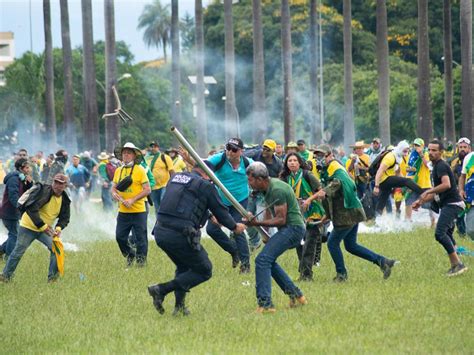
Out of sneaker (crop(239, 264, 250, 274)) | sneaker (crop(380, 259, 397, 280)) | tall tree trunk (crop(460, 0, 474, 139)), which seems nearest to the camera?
sneaker (crop(380, 259, 397, 280))

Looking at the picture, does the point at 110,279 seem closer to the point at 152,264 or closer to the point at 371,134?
the point at 152,264

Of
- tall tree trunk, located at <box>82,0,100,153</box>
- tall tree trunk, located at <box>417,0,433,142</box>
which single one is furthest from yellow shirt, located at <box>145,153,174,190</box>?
tall tree trunk, located at <box>82,0,100,153</box>

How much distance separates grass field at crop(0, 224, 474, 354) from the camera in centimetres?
1093

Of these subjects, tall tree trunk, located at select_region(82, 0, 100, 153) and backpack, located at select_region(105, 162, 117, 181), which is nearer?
backpack, located at select_region(105, 162, 117, 181)

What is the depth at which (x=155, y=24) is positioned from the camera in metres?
155

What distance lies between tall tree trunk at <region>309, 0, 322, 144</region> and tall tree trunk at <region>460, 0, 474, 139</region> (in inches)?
619

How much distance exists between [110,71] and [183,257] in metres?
27.5

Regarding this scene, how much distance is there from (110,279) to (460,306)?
17.5ft

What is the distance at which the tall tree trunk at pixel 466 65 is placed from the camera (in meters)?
34.7

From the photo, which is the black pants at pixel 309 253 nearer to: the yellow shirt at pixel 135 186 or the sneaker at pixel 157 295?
the yellow shirt at pixel 135 186

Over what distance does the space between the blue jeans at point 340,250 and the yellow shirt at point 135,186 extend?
144 inches

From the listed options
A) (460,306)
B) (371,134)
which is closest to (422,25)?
(460,306)

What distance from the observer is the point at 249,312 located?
13.0 m

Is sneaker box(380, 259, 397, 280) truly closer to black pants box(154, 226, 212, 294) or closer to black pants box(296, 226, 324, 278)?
black pants box(296, 226, 324, 278)
